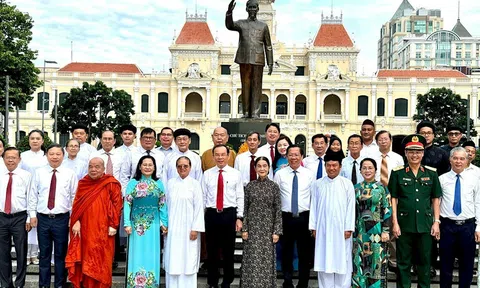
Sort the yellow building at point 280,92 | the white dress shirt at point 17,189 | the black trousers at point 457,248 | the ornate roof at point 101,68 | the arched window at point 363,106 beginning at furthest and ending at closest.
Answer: the ornate roof at point 101,68, the arched window at point 363,106, the yellow building at point 280,92, the white dress shirt at point 17,189, the black trousers at point 457,248

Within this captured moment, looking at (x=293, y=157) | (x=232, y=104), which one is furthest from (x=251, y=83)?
(x=232, y=104)

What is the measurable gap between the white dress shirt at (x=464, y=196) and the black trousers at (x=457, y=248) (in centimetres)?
7

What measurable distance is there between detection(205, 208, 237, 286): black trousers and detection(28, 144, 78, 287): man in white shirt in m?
1.61

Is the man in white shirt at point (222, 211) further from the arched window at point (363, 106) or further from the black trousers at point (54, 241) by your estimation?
the arched window at point (363, 106)

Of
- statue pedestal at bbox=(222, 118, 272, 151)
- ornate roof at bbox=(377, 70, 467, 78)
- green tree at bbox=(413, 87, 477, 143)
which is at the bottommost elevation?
statue pedestal at bbox=(222, 118, 272, 151)

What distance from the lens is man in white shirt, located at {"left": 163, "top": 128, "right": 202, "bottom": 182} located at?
6391mm

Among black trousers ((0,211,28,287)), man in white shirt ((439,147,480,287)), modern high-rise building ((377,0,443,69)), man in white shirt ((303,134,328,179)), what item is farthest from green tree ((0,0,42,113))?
modern high-rise building ((377,0,443,69))

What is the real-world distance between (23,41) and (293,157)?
745 inches

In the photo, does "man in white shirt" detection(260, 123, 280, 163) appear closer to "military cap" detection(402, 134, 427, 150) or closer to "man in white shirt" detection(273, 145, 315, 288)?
"man in white shirt" detection(273, 145, 315, 288)

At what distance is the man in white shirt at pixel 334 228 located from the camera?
214 inches

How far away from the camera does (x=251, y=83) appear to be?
881 centimetres

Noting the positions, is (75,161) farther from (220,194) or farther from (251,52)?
(251,52)

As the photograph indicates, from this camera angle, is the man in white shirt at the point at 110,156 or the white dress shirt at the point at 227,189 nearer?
the white dress shirt at the point at 227,189

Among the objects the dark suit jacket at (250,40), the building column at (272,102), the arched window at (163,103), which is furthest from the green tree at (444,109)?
the dark suit jacket at (250,40)
